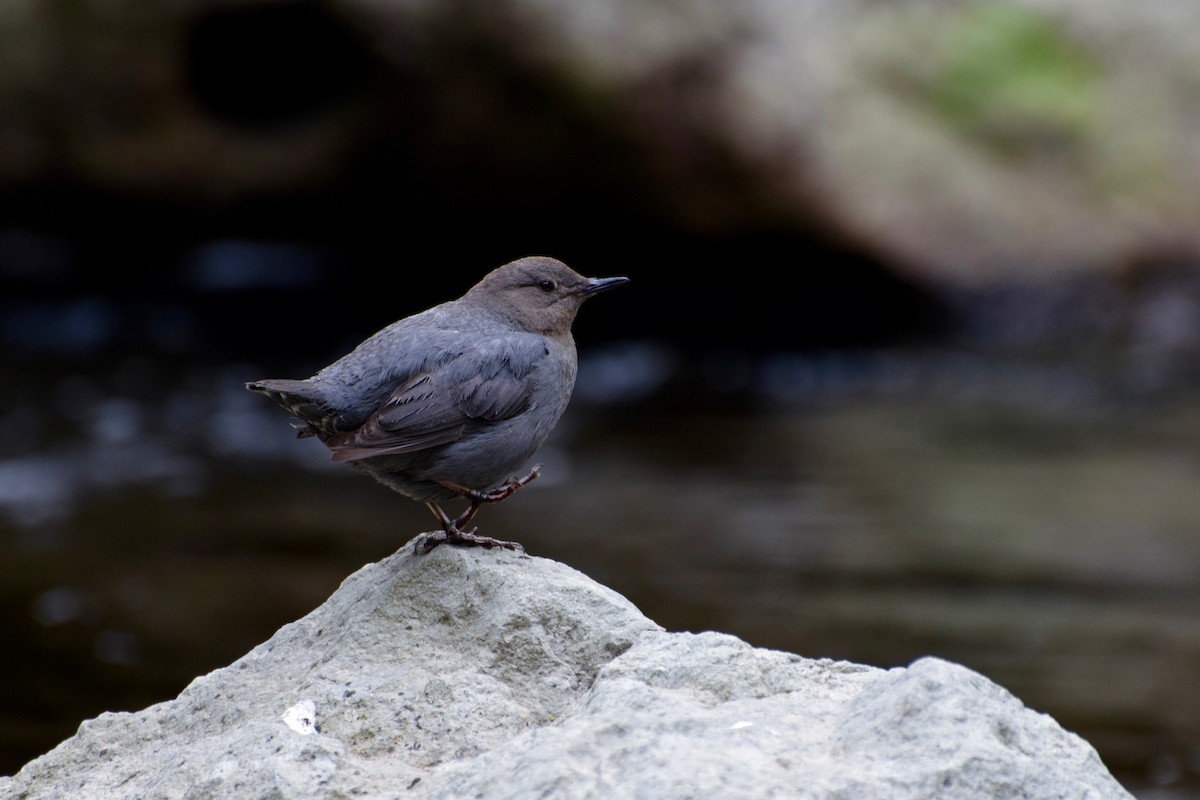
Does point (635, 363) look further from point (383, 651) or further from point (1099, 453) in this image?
point (383, 651)


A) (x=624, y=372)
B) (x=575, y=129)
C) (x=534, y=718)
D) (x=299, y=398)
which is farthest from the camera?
(x=624, y=372)

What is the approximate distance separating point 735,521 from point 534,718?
6.22m

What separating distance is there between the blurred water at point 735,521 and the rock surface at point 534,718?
292cm

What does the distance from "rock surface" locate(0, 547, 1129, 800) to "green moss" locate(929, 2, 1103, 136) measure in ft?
36.9

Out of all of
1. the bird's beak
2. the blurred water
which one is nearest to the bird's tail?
the bird's beak

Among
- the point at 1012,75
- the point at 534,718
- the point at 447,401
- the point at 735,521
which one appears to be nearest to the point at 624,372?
the point at 735,521

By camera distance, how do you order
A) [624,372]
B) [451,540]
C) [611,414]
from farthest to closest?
[624,372] → [611,414] → [451,540]

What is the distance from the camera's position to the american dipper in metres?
3.40

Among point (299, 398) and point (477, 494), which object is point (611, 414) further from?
point (299, 398)

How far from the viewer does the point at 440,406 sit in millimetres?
3443

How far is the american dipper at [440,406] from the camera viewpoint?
11.1 feet

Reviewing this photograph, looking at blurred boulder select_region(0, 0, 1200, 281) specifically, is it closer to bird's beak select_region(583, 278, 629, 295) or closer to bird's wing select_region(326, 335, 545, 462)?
bird's beak select_region(583, 278, 629, 295)

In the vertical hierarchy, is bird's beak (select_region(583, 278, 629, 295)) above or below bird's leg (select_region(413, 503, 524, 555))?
above

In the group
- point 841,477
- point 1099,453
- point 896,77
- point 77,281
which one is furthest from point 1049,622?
point 77,281
